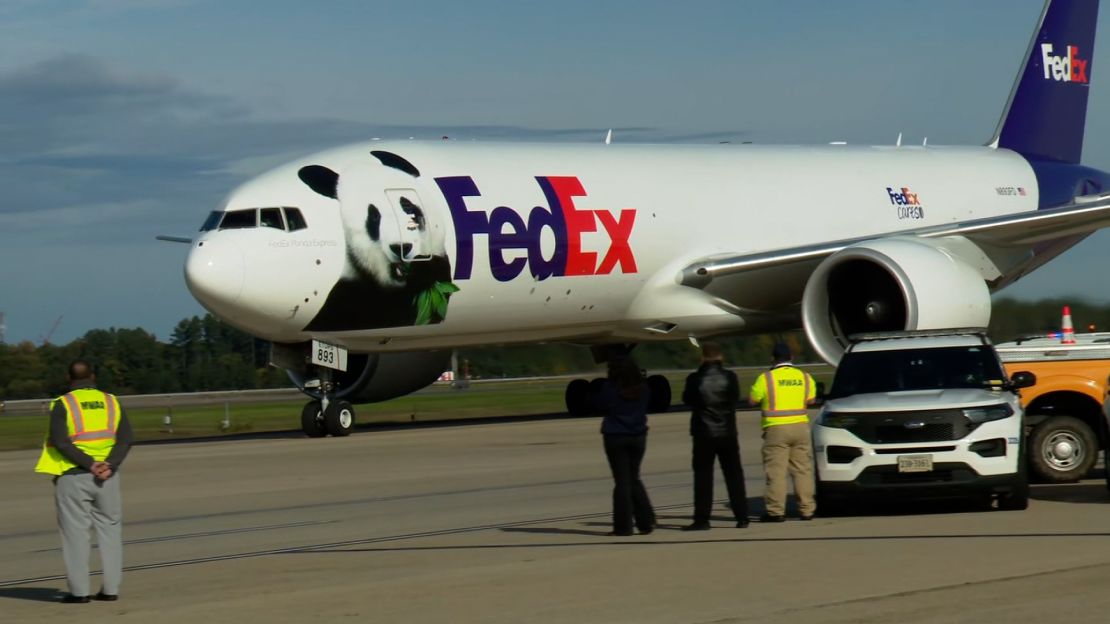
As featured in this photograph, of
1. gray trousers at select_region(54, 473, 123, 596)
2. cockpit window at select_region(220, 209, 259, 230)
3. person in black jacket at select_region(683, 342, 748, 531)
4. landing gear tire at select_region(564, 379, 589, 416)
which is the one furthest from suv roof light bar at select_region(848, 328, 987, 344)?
landing gear tire at select_region(564, 379, 589, 416)

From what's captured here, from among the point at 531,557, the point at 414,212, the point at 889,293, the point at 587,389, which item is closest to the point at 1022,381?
the point at 531,557

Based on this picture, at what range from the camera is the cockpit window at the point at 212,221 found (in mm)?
22250

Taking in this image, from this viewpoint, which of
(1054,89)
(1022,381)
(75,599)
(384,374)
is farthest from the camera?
(1054,89)

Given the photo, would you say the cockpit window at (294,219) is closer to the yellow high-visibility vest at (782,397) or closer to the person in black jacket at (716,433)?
the yellow high-visibility vest at (782,397)

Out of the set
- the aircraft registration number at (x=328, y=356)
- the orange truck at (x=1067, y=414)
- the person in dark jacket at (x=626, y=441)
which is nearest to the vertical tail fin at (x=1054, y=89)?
the aircraft registration number at (x=328, y=356)

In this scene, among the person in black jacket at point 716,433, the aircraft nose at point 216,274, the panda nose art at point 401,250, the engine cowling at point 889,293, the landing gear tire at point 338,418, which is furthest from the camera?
the engine cowling at point 889,293

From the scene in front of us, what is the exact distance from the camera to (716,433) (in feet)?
40.8

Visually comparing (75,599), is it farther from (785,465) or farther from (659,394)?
(659,394)

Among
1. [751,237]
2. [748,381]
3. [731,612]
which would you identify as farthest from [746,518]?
[748,381]

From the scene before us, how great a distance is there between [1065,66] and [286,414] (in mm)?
18827

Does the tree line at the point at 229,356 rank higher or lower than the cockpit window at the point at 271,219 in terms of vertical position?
lower

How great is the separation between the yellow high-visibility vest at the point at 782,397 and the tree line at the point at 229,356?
10.1 metres

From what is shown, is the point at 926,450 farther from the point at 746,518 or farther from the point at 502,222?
the point at 502,222

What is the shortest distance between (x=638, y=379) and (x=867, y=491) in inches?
81.2
